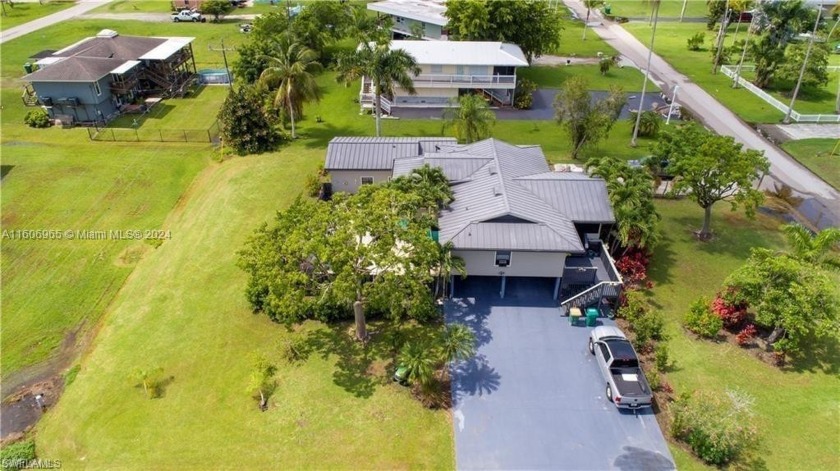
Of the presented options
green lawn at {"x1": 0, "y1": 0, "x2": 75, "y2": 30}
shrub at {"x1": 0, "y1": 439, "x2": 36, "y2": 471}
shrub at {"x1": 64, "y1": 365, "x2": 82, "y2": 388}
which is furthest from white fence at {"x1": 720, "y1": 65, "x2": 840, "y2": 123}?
green lawn at {"x1": 0, "y1": 0, "x2": 75, "y2": 30}

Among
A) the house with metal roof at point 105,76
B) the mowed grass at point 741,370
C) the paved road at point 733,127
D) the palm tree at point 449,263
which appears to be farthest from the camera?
the house with metal roof at point 105,76

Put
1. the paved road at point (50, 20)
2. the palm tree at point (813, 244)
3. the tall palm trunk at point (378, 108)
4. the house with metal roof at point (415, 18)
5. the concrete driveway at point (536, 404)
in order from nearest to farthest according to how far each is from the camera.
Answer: the concrete driveway at point (536, 404)
the palm tree at point (813, 244)
the tall palm trunk at point (378, 108)
the house with metal roof at point (415, 18)
the paved road at point (50, 20)

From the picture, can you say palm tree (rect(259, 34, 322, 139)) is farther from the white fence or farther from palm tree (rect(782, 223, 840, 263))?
the white fence

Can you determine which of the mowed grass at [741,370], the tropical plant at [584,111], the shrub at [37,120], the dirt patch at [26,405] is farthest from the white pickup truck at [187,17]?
the mowed grass at [741,370]

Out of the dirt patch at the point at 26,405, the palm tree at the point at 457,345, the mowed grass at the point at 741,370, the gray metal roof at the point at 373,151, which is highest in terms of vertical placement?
the gray metal roof at the point at 373,151

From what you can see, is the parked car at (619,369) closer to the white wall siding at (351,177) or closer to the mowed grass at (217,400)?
the mowed grass at (217,400)

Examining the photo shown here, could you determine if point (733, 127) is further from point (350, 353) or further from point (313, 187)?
point (350, 353)

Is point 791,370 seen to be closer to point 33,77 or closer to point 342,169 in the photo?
point 342,169
